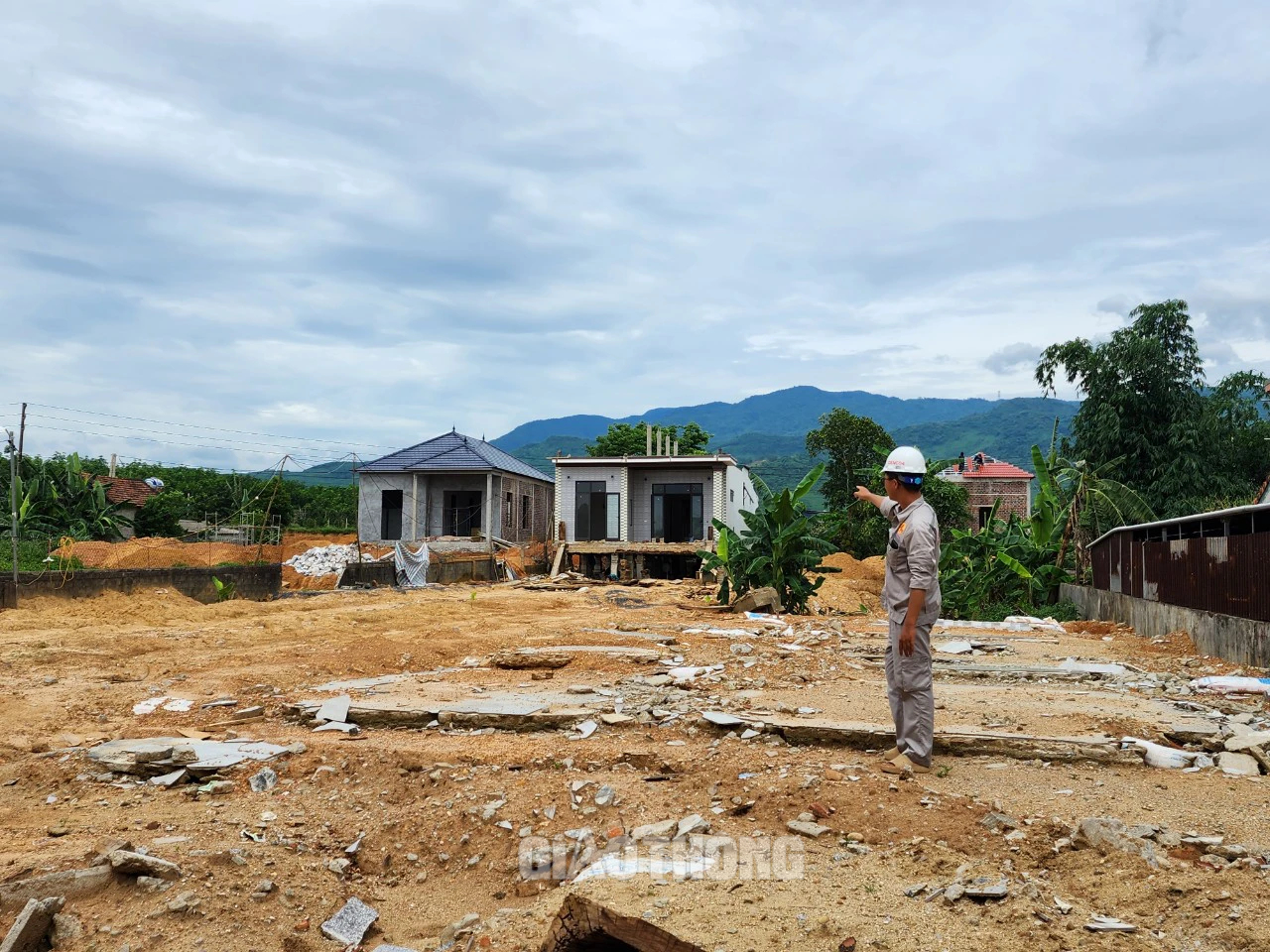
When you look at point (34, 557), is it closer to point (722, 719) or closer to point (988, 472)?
point (722, 719)

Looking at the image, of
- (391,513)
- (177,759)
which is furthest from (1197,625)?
(391,513)

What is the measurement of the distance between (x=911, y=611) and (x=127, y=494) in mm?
40079

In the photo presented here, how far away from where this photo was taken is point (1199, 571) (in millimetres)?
10148

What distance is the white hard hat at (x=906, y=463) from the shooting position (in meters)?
4.67

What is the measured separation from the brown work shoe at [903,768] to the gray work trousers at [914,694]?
1.1 inches

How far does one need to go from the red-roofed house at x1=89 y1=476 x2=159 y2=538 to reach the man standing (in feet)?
115

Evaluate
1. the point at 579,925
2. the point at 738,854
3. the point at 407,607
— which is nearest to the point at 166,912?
the point at 579,925

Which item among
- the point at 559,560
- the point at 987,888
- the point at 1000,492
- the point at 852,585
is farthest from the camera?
the point at 1000,492

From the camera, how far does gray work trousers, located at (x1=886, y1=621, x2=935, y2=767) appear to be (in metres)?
4.59

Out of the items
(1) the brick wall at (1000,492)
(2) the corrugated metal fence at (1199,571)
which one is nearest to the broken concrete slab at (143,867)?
(2) the corrugated metal fence at (1199,571)

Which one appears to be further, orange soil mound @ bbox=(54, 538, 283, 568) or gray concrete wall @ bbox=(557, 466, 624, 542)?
gray concrete wall @ bbox=(557, 466, 624, 542)

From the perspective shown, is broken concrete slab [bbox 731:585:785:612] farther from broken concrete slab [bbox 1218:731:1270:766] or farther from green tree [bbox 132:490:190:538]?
green tree [bbox 132:490:190:538]

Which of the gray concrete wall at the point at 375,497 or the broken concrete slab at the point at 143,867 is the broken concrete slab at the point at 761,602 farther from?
the gray concrete wall at the point at 375,497

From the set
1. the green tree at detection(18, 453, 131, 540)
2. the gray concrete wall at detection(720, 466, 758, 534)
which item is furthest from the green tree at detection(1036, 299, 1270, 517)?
the green tree at detection(18, 453, 131, 540)
